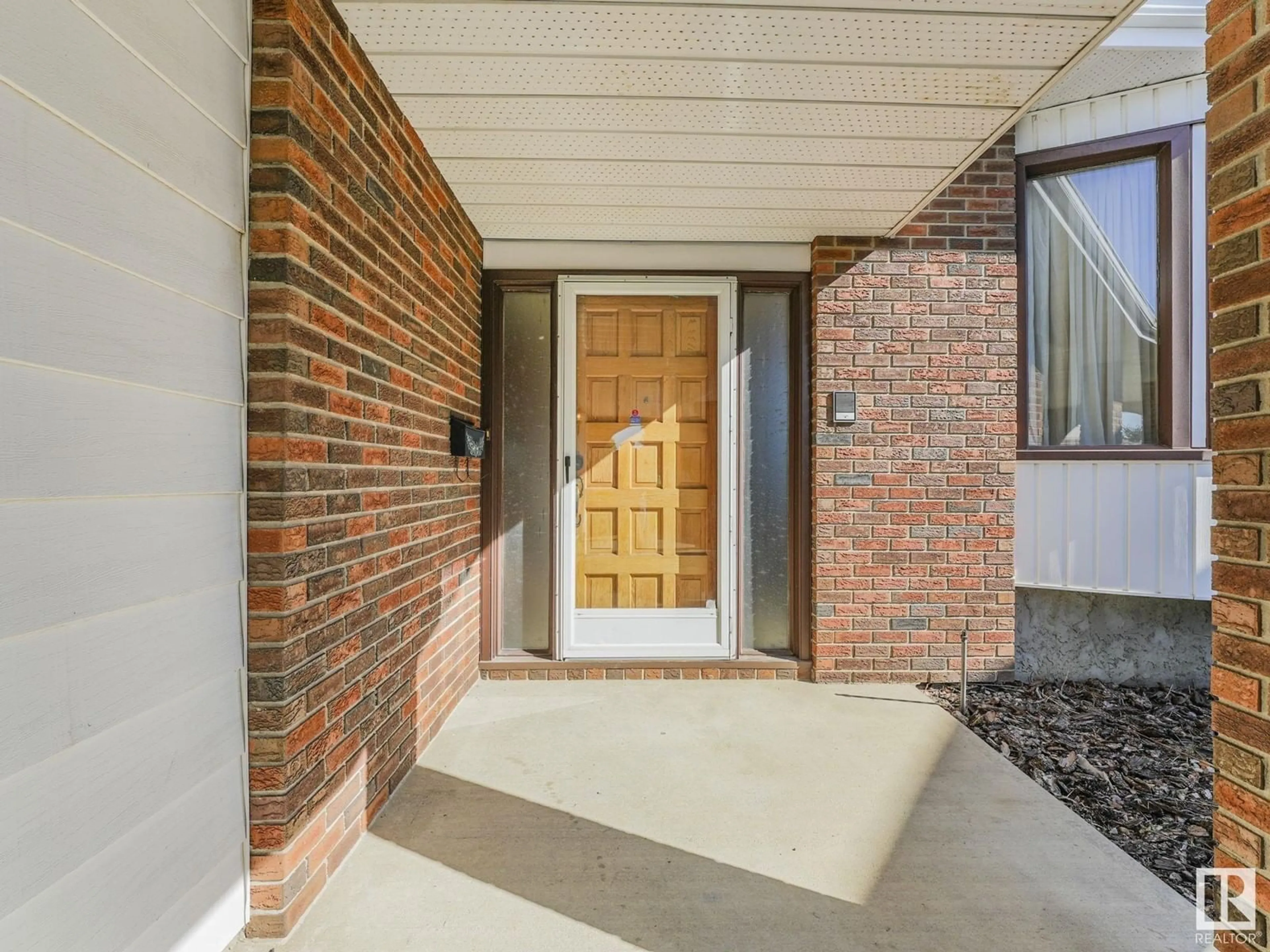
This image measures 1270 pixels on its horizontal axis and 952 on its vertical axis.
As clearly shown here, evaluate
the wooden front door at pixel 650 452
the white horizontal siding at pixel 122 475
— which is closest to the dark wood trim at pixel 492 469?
the wooden front door at pixel 650 452

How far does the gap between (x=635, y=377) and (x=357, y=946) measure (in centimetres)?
268

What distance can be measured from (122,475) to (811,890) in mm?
1929

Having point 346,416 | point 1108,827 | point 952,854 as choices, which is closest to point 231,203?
point 346,416

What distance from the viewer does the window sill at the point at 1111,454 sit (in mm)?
3127

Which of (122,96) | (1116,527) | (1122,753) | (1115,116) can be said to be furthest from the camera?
(1115,116)

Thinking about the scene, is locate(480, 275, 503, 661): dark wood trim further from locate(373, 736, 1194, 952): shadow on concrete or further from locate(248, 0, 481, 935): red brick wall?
locate(373, 736, 1194, 952): shadow on concrete

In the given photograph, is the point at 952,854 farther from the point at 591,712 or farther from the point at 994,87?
the point at 994,87

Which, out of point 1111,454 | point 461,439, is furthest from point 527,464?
point 1111,454

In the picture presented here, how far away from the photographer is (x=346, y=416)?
1732mm

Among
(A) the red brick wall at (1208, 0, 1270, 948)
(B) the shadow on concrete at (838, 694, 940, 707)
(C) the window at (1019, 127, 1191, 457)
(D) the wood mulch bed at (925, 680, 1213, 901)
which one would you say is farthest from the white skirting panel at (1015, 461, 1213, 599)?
(A) the red brick wall at (1208, 0, 1270, 948)

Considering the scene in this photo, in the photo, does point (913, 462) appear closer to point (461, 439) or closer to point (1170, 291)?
point (1170, 291)

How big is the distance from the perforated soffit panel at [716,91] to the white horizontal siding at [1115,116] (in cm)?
131

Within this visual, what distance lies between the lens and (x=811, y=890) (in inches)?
66.1

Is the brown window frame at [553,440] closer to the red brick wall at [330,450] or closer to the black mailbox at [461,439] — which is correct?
the black mailbox at [461,439]
